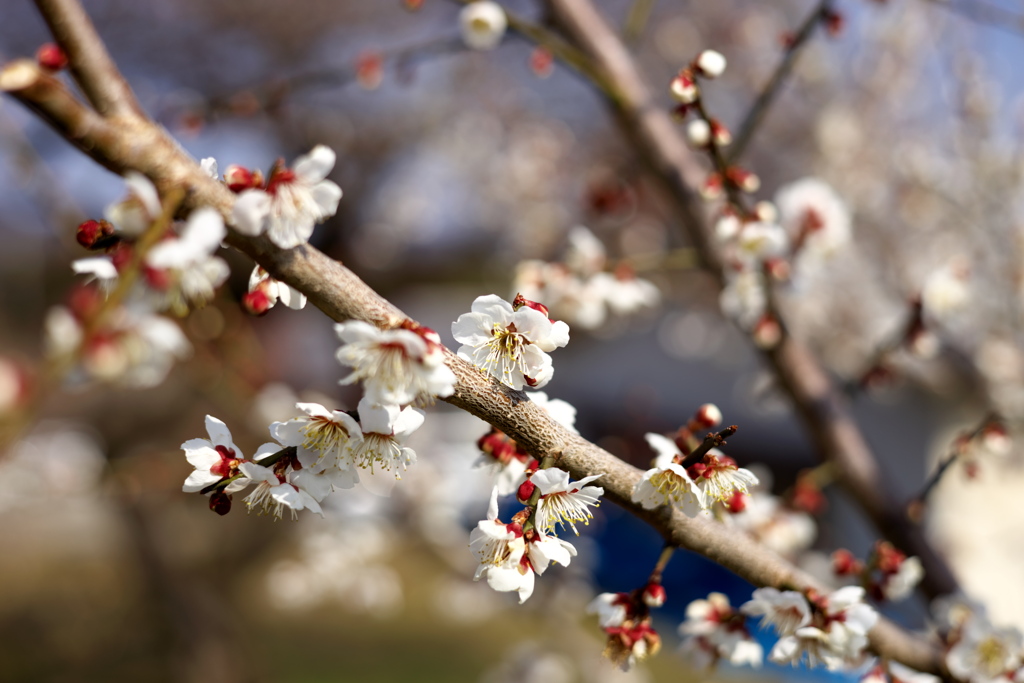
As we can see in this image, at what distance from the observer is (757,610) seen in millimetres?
1010

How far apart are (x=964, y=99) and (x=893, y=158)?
1.57m

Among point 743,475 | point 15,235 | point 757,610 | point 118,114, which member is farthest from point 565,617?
point 15,235

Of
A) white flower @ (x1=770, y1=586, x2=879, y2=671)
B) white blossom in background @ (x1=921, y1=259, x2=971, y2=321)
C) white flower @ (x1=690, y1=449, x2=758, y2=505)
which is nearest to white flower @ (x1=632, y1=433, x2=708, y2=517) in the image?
white flower @ (x1=690, y1=449, x2=758, y2=505)

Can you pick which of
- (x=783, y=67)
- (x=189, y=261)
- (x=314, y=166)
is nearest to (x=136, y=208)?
(x=189, y=261)

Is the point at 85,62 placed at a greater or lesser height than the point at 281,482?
greater

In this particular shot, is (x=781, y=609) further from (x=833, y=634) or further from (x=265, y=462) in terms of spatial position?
(x=265, y=462)

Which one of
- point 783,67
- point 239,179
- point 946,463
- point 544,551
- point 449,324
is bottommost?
point 544,551

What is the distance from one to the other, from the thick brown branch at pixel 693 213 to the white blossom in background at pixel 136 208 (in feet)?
4.38

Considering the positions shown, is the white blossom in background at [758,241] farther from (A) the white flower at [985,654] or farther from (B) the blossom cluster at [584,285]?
(A) the white flower at [985,654]

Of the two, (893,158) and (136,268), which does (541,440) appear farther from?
(893,158)

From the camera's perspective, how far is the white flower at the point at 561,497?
2.55 ft

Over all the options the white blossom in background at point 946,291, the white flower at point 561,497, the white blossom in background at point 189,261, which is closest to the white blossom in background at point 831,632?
the white flower at point 561,497

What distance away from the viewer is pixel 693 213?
5.76 feet

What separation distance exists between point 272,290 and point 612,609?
2.10 ft
